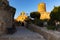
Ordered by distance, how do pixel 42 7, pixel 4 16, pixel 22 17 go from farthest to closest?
pixel 42 7 → pixel 22 17 → pixel 4 16

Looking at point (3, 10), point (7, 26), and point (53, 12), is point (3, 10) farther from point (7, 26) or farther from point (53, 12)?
point (53, 12)

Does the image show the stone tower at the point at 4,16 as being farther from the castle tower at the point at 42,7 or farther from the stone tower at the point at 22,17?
the castle tower at the point at 42,7

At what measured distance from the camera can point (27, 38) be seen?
15.1 metres

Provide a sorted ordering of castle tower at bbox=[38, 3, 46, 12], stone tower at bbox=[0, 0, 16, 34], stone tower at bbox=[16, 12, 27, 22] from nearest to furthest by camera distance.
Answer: stone tower at bbox=[0, 0, 16, 34]
stone tower at bbox=[16, 12, 27, 22]
castle tower at bbox=[38, 3, 46, 12]

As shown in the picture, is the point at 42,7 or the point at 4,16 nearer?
the point at 4,16

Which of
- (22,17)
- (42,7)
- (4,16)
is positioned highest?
(42,7)

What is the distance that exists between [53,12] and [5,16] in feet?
46.8

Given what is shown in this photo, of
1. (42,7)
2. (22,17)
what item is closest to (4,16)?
(22,17)

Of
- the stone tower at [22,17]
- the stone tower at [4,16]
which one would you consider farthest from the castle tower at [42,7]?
the stone tower at [4,16]

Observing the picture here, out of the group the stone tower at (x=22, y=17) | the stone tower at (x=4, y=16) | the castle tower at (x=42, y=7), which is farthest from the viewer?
the castle tower at (x=42, y=7)

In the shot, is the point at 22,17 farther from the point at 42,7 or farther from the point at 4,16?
the point at 4,16

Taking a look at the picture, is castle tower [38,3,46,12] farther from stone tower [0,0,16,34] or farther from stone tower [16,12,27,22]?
stone tower [0,0,16,34]

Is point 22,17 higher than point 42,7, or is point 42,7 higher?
point 42,7

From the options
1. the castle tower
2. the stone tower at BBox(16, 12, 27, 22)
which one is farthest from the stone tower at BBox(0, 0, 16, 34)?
the castle tower
